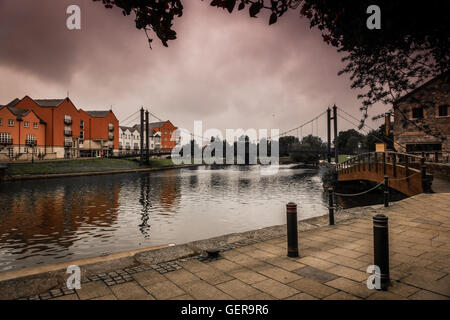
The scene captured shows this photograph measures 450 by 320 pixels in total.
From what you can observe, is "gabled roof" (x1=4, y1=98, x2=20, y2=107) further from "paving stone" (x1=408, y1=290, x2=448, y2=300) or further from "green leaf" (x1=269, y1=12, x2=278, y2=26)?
"paving stone" (x1=408, y1=290, x2=448, y2=300)

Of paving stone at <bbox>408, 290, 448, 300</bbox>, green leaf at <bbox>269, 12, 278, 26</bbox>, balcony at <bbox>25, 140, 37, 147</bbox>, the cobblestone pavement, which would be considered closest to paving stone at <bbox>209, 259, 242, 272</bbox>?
the cobblestone pavement

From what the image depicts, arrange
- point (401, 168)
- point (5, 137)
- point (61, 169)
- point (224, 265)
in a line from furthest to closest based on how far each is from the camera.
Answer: point (5, 137) < point (61, 169) < point (401, 168) < point (224, 265)

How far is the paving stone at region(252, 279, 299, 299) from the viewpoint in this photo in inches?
129

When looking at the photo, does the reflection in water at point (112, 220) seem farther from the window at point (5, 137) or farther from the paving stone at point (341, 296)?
the window at point (5, 137)

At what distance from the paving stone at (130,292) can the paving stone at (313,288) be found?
1882 mm

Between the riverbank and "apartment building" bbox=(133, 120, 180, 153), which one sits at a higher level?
"apartment building" bbox=(133, 120, 180, 153)

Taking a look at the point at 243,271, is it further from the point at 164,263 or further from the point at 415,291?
the point at 415,291

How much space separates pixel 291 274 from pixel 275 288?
1.75ft

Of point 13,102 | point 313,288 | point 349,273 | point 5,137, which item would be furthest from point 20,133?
point 349,273

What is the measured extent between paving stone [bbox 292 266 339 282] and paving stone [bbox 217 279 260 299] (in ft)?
2.91

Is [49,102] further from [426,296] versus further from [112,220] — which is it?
[426,296]

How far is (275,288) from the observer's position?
3.43 m

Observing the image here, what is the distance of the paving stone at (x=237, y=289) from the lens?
10.8 feet

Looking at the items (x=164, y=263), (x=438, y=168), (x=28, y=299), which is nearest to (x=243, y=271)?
(x=164, y=263)
